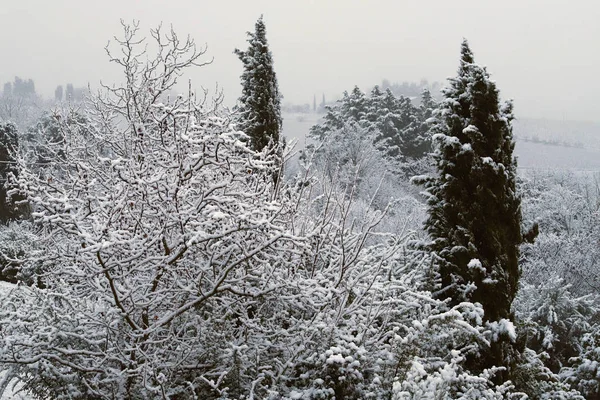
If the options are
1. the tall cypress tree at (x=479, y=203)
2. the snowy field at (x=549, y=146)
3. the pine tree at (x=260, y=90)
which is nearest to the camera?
the tall cypress tree at (x=479, y=203)

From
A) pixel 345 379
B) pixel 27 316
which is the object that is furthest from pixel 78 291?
pixel 345 379

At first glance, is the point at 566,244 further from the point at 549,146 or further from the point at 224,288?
the point at 549,146

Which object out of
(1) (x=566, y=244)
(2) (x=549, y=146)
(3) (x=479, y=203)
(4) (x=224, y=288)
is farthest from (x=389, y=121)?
(2) (x=549, y=146)

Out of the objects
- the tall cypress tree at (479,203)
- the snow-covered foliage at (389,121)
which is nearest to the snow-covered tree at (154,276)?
the tall cypress tree at (479,203)

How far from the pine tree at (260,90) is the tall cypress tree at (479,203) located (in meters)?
8.65

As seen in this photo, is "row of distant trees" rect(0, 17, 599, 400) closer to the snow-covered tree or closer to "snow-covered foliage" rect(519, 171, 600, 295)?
the snow-covered tree

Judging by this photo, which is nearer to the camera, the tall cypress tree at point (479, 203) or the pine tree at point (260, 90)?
the tall cypress tree at point (479, 203)

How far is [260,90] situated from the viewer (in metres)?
16.2

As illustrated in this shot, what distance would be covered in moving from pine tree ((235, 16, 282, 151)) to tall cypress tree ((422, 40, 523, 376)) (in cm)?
865

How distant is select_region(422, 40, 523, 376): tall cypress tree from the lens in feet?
24.7

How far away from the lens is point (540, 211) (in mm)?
22406

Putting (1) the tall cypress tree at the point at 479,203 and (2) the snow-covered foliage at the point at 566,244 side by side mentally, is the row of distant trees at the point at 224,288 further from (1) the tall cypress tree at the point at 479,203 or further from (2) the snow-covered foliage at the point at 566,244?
(2) the snow-covered foliage at the point at 566,244

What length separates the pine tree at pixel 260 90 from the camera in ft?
52.3

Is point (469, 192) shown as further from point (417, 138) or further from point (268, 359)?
point (417, 138)
